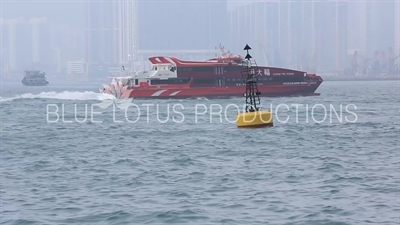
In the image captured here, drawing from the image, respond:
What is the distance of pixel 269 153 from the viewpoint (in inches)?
734

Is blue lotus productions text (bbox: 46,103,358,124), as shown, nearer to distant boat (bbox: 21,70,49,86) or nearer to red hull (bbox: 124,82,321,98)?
red hull (bbox: 124,82,321,98)

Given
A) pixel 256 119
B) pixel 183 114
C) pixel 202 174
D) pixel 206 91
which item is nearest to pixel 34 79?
pixel 206 91

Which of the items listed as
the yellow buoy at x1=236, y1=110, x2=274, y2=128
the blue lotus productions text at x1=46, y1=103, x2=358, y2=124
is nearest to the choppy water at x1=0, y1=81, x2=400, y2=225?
the yellow buoy at x1=236, y1=110, x2=274, y2=128

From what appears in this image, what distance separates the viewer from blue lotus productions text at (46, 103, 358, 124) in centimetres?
3106

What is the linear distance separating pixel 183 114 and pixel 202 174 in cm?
1959

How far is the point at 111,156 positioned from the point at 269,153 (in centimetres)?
405

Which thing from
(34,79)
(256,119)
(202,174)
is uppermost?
(34,79)

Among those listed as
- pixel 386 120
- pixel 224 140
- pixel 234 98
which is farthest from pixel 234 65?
pixel 224 140

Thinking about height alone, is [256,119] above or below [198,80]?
below

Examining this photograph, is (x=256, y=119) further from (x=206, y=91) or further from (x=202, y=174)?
(x=206, y=91)

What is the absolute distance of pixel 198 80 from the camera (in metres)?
47.2

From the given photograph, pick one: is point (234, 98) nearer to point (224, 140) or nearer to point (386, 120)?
point (386, 120)

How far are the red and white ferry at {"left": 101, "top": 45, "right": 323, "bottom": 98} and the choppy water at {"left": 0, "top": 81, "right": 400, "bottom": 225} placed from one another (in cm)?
1831

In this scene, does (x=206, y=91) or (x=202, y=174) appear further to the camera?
(x=206, y=91)
